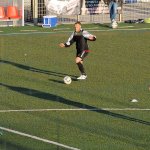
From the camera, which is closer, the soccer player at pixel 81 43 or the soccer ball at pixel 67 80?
the soccer ball at pixel 67 80

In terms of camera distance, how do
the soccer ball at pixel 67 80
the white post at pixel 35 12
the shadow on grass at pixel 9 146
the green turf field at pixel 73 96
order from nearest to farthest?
1. the shadow on grass at pixel 9 146
2. the green turf field at pixel 73 96
3. the soccer ball at pixel 67 80
4. the white post at pixel 35 12

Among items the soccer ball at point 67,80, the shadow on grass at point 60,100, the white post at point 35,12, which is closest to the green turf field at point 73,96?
the shadow on grass at point 60,100

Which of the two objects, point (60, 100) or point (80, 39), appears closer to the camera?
point (60, 100)

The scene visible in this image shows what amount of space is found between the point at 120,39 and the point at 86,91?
45.0ft

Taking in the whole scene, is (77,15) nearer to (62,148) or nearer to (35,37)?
(35,37)

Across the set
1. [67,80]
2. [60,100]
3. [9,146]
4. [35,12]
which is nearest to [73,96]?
[60,100]

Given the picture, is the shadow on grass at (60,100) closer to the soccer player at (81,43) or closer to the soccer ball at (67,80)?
the soccer ball at (67,80)

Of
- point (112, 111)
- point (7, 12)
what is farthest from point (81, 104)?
point (7, 12)

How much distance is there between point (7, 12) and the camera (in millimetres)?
38281

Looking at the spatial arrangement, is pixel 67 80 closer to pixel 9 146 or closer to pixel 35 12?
pixel 9 146

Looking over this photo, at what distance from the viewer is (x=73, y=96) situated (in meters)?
18.7

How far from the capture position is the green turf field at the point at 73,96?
1398cm

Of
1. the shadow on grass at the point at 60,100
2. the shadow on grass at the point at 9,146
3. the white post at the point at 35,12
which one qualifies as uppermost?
the white post at the point at 35,12

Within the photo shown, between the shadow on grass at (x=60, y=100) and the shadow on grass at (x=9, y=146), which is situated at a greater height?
the shadow on grass at (x=9, y=146)
